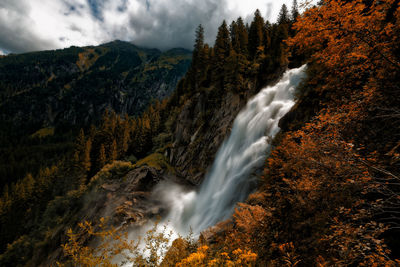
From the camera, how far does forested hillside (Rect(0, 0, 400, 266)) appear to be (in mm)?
4141

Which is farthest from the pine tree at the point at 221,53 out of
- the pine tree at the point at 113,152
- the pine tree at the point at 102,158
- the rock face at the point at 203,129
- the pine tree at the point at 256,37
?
the pine tree at the point at 102,158

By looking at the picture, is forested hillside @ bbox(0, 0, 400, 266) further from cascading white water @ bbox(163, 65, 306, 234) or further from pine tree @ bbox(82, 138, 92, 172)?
cascading white water @ bbox(163, 65, 306, 234)

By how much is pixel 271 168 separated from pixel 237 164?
10450 mm

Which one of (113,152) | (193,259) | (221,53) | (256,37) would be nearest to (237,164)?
(193,259)

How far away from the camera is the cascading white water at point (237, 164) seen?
51.2 ft

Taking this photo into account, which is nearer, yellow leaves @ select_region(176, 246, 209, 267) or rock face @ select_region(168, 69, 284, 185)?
yellow leaves @ select_region(176, 246, 209, 267)

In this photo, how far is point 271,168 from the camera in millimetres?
8445

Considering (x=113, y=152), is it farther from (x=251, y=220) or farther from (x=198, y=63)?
(x=251, y=220)

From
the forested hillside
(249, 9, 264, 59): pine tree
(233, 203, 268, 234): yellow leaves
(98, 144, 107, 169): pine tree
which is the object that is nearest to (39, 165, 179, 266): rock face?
the forested hillside

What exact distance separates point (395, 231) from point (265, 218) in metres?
3.73

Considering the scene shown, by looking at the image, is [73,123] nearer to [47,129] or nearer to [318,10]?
[47,129]

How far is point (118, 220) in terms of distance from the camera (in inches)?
778

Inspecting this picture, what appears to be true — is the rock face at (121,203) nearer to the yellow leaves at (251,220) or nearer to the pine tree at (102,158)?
the pine tree at (102,158)

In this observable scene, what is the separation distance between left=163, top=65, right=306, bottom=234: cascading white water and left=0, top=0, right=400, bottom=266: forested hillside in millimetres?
2283
